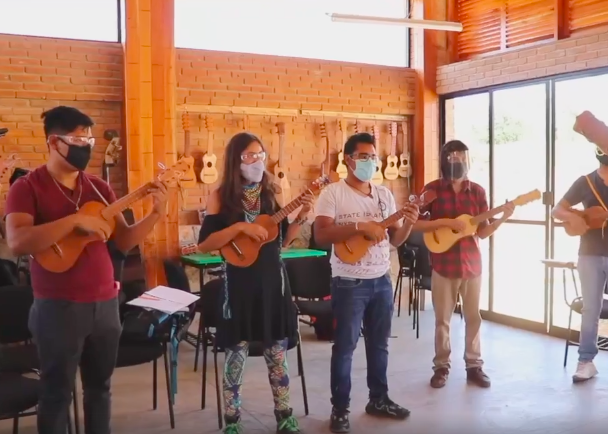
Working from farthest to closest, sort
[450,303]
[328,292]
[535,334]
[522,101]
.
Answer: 1. [522,101]
2. [535,334]
3. [328,292]
4. [450,303]

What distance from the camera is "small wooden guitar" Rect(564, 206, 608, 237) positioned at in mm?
4145

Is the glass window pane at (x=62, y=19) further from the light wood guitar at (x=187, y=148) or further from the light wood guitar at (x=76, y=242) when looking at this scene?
the light wood guitar at (x=76, y=242)

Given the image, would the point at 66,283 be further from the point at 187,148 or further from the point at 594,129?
the point at 187,148

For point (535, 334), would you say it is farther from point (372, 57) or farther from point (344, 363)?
point (372, 57)

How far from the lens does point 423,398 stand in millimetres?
4098

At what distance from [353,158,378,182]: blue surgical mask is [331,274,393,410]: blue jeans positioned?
0.56 metres

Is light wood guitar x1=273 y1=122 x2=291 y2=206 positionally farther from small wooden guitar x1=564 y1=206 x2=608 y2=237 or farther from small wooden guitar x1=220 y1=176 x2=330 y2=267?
small wooden guitar x1=220 y1=176 x2=330 y2=267

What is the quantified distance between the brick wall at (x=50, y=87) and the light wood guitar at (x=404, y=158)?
3176mm

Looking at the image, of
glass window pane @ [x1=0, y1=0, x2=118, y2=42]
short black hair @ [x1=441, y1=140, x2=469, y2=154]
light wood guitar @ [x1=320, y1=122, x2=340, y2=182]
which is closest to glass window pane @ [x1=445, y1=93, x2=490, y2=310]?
light wood guitar @ [x1=320, y1=122, x2=340, y2=182]

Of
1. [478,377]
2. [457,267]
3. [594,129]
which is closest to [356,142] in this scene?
[457,267]

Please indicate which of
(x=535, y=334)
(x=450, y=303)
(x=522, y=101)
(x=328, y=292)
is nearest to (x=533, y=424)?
(x=450, y=303)

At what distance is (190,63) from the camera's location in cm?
651

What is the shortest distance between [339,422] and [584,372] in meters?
1.92

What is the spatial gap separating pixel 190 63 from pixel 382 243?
376cm
